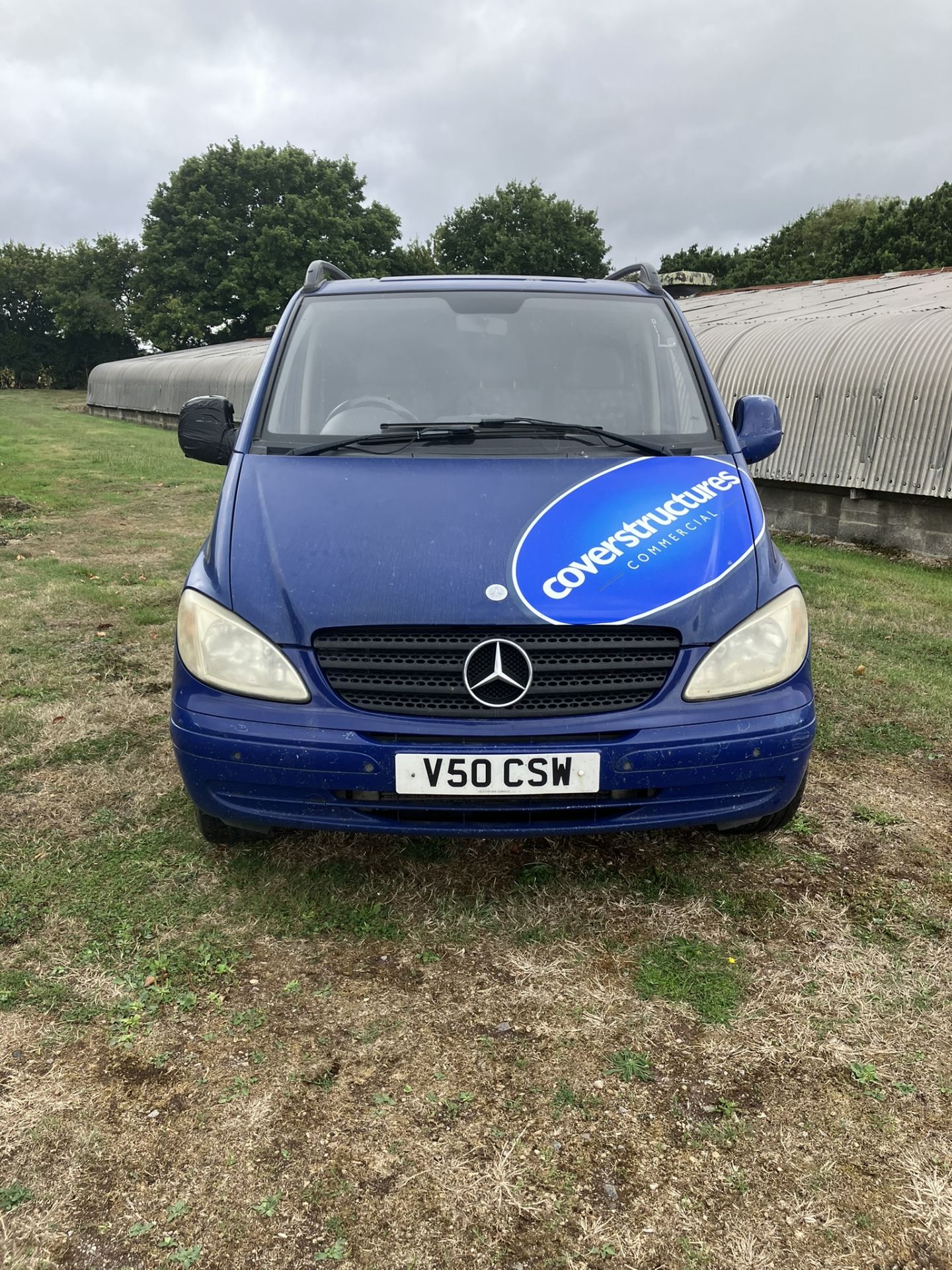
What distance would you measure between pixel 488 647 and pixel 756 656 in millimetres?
756

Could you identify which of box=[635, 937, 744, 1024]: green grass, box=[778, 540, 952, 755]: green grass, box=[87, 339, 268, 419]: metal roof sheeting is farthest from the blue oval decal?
box=[87, 339, 268, 419]: metal roof sheeting

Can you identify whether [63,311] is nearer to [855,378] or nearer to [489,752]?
[855,378]

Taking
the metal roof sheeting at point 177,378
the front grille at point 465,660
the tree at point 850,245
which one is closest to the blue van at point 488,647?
the front grille at point 465,660

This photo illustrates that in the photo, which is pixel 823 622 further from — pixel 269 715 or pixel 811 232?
pixel 811 232

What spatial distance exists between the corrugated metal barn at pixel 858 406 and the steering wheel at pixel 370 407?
21.6 ft

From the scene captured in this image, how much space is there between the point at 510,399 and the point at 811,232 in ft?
166

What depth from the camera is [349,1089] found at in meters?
1.96

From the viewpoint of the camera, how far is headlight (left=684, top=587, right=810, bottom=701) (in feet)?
7.85

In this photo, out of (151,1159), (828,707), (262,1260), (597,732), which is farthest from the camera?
(828,707)

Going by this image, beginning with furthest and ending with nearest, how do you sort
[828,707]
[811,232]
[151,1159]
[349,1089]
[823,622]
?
[811,232] < [823,622] < [828,707] < [349,1089] < [151,1159]

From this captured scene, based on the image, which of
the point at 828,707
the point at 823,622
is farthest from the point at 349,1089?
the point at 823,622

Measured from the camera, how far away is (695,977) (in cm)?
233

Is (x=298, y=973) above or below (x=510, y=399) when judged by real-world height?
below

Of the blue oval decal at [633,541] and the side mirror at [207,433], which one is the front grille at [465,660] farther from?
the side mirror at [207,433]
